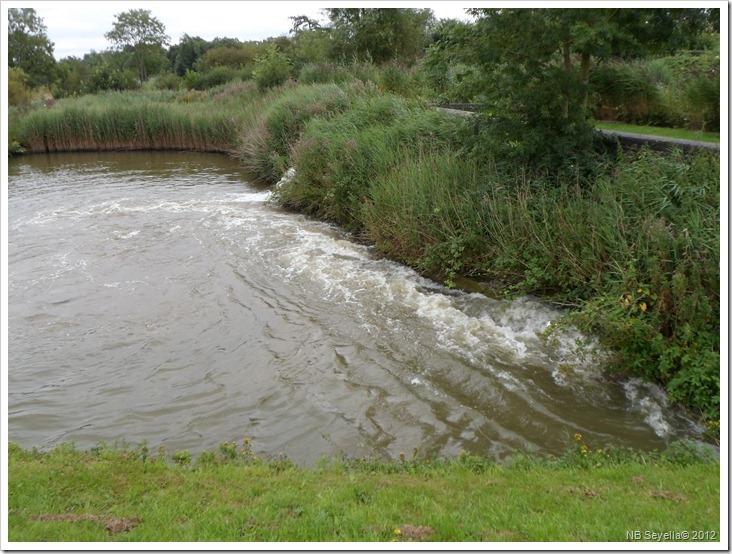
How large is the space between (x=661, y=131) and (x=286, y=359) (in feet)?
25.1

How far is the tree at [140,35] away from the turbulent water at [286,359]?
146 ft

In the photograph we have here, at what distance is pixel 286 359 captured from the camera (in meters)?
7.68

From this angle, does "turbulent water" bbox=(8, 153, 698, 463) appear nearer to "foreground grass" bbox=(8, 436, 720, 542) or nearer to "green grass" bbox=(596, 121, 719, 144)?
"foreground grass" bbox=(8, 436, 720, 542)

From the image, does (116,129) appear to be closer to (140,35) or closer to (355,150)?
(355,150)

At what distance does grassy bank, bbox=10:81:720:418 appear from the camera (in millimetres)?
6352

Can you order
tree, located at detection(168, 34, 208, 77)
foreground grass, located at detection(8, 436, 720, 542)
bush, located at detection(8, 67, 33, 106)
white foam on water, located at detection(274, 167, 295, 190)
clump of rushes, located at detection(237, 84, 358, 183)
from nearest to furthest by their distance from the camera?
1. foreground grass, located at detection(8, 436, 720, 542)
2. white foam on water, located at detection(274, 167, 295, 190)
3. clump of rushes, located at detection(237, 84, 358, 183)
4. bush, located at detection(8, 67, 33, 106)
5. tree, located at detection(168, 34, 208, 77)

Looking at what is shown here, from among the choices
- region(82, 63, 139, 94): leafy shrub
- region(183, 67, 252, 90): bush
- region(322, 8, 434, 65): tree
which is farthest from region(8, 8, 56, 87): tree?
region(322, 8, 434, 65): tree

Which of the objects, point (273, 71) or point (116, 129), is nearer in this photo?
point (116, 129)

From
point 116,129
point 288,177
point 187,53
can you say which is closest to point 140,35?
point 187,53

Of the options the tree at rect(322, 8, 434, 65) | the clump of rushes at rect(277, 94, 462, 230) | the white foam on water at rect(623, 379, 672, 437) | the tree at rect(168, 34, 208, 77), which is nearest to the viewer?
the white foam on water at rect(623, 379, 672, 437)

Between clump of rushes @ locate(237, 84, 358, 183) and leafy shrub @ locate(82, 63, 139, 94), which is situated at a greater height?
leafy shrub @ locate(82, 63, 139, 94)

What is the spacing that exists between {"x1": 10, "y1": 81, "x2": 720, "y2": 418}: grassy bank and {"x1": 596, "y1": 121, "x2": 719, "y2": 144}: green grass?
110cm

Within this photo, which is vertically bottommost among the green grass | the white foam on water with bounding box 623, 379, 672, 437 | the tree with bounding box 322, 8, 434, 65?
the white foam on water with bounding box 623, 379, 672, 437

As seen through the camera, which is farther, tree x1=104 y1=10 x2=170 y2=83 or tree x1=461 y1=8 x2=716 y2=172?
tree x1=104 y1=10 x2=170 y2=83
